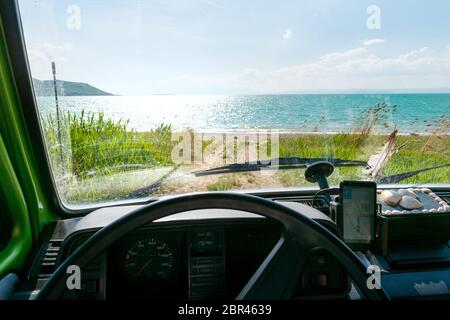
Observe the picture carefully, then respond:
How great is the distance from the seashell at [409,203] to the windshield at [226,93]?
27cm

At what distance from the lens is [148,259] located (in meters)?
1.86

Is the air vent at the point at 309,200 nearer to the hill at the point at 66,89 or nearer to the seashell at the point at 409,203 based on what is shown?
the seashell at the point at 409,203

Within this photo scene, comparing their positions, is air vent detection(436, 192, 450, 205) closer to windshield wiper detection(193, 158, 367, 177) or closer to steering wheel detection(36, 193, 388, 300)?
windshield wiper detection(193, 158, 367, 177)

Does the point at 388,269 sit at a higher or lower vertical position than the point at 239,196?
lower

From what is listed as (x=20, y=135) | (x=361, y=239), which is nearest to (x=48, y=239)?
(x=20, y=135)

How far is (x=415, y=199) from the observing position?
228 centimetres

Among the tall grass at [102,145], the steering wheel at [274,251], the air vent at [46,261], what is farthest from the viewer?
the tall grass at [102,145]

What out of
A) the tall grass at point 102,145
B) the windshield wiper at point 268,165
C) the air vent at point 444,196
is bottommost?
the air vent at point 444,196

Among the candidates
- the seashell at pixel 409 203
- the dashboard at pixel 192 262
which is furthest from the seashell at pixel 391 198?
the dashboard at pixel 192 262

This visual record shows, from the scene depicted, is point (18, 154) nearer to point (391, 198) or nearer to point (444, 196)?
point (391, 198)

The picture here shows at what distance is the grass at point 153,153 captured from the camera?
2.18 m

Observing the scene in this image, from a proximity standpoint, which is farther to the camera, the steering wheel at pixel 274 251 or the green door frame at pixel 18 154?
the green door frame at pixel 18 154

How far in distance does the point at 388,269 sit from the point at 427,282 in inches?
8.1
